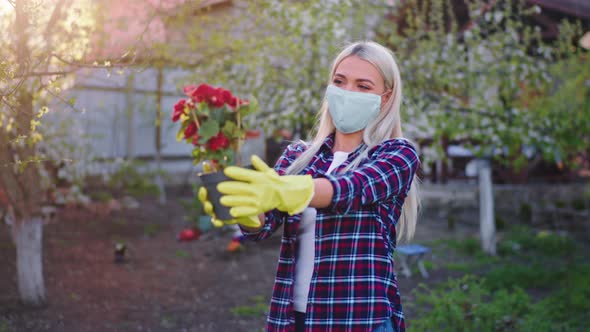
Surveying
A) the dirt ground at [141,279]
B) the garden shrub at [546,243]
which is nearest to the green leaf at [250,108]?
the dirt ground at [141,279]

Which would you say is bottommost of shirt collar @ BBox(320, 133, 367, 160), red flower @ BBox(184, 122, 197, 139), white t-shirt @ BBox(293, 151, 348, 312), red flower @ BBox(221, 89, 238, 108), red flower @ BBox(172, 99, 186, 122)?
white t-shirt @ BBox(293, 151, 348, 312)

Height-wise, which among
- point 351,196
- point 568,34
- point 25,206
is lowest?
point 25,206

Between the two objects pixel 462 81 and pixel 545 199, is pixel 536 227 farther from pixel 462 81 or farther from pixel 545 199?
pixel 462 81

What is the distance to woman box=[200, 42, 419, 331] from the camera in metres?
1.81

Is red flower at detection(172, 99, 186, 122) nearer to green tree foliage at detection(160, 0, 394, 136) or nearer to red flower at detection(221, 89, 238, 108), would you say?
red flower at detection(221, 89, 238, 108)

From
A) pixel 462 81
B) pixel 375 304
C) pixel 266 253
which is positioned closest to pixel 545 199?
pixel 462 81

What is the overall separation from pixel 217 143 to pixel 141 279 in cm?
474

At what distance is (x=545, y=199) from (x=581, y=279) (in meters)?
5.52

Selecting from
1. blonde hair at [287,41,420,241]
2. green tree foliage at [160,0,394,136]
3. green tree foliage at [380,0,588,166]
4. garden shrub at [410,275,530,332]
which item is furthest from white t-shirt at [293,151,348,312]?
green tree foliage at [380,0,588,166]

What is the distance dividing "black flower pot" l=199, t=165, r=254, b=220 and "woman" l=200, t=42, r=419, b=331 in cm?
5

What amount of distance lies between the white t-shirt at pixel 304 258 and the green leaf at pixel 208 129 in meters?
0.45

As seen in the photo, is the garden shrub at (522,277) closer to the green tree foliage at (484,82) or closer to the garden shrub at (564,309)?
the garden shrub at (564,309)

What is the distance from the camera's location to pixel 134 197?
1047 centimetres

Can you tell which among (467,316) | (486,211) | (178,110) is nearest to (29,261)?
(178,110)
